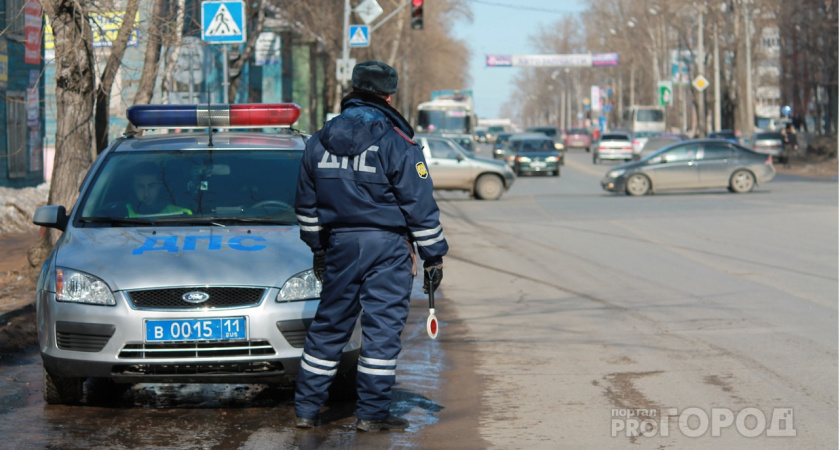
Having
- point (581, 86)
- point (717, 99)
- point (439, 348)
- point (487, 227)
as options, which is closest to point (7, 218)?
point (487, 227)

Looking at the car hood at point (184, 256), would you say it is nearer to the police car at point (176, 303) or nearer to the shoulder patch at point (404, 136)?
the police car at point (176, 303)

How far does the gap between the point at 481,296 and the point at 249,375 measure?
567 cm

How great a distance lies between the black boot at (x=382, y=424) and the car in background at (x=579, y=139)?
2847 inches

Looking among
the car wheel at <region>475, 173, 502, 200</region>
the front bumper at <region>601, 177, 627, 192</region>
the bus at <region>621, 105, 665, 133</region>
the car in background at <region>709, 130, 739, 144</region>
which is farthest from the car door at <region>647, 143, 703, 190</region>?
the bus at <region>621, 105, 665, 133</region>

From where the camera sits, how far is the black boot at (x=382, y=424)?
18.5 ft

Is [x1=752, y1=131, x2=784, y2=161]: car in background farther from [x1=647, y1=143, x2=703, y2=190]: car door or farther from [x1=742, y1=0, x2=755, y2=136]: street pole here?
[x1=647, y1=143, x2=703, y2=190]: car door

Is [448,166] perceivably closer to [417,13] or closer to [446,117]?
[417,13]

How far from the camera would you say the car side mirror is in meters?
6.78

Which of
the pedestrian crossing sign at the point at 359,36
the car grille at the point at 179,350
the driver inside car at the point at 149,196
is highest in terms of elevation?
the pedestrian crossing sign at the point at 359,36

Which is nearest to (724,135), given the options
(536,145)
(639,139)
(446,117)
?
(639,139)

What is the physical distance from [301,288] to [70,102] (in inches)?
281

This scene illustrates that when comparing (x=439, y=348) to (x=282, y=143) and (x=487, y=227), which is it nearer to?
(x=282, y=143)

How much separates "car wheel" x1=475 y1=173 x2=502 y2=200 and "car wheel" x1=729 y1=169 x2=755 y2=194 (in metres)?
5.89

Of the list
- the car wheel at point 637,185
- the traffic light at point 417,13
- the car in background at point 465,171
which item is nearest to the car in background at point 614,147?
the car wheel at point 637,185
